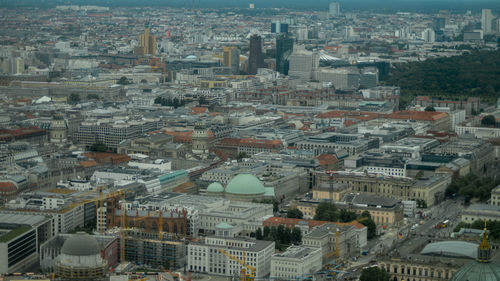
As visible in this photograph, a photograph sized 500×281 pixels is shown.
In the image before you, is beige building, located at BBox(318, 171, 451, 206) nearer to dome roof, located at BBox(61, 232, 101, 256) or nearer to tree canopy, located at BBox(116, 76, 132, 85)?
dome roof, located at BBox(61, 232, 101, 256)

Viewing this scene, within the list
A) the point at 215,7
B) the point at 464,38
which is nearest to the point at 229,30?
the point at 464,38

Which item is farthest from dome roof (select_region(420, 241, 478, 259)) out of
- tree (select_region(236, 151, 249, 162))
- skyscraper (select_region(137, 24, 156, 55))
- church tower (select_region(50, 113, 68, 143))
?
skyscraper (select_region(137, 24, 156, 55))

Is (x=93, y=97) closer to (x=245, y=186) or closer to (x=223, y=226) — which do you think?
(x=245, y=186)

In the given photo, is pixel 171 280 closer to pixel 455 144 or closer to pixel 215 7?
pixel 455 144

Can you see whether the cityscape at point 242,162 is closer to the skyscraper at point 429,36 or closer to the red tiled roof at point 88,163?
the red tiled roof at point 88,163

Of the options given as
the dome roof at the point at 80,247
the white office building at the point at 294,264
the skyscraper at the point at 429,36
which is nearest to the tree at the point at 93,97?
the white office building at the point at 294,264

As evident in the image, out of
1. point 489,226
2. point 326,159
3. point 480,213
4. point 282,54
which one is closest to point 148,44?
point 282,54
